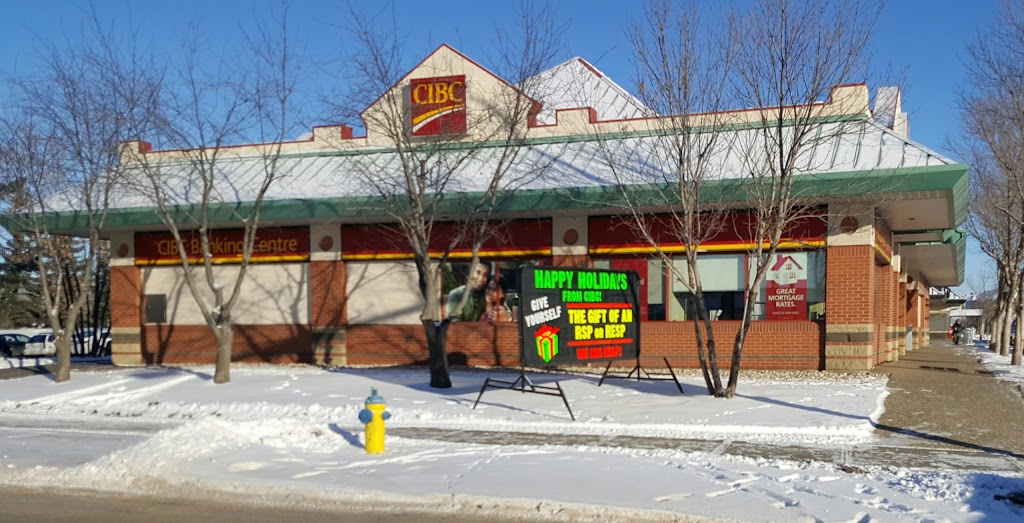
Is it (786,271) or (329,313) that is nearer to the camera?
(786,271)

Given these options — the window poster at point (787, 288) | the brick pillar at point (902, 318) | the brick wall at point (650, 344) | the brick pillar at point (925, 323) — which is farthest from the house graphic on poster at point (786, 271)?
the brick pillar at point (925, 323)

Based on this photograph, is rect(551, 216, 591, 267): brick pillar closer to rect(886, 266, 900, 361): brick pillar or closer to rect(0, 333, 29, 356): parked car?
rect(886, 266, 900, 361): brick pillar

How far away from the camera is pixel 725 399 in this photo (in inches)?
613

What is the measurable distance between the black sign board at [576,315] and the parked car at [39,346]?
3185 centimetres

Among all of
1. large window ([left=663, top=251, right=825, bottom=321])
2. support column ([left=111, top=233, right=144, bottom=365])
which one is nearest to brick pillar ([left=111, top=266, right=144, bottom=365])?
support column ([left=111, top=233, right=144, bottom=365])

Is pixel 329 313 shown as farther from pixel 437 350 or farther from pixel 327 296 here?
pixel 437 350

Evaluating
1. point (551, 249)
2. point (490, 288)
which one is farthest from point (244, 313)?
point (551, 249)

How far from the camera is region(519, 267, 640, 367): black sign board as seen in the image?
13.7m

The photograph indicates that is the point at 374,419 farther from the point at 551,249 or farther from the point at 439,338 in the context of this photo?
the point at 551,249

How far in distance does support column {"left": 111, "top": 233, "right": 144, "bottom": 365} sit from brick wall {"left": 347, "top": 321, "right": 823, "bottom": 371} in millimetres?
6661

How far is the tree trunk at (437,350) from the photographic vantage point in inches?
688

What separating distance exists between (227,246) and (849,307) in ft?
53.6

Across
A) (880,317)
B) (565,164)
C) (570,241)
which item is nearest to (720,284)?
(570,241)

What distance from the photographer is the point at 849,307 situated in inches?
775
